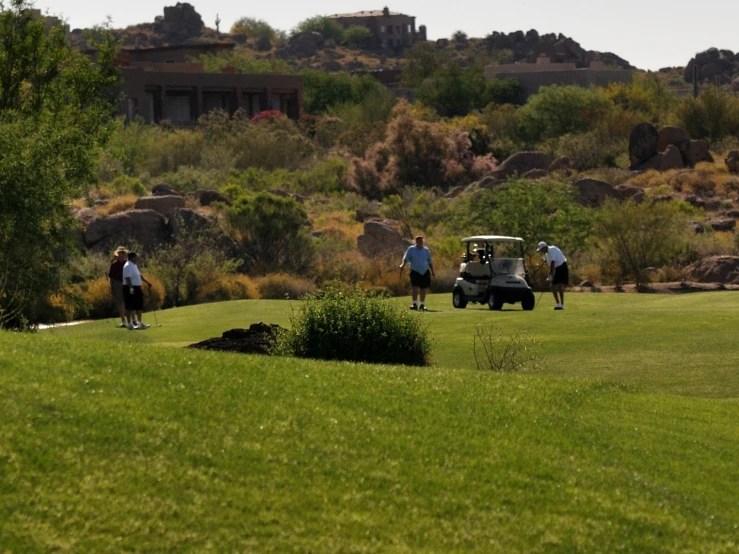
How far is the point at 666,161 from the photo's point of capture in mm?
78062

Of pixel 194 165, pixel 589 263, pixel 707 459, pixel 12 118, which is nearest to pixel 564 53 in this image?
pixel 194 165

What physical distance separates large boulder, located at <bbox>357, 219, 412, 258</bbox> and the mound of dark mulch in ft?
89.6

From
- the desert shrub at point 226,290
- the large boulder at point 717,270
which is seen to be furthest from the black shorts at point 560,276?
the large boulder at point 717,270

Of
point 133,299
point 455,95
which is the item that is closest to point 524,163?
point 455,95

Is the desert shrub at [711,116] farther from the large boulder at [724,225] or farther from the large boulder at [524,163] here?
the large boulder at [724,225]

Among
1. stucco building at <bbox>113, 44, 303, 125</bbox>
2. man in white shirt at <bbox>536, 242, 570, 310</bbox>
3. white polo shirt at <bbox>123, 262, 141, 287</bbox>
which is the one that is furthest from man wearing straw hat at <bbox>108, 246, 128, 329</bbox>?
stucco building at <bbox>113, 44, 303, 125</bbox>

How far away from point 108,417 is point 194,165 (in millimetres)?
69798

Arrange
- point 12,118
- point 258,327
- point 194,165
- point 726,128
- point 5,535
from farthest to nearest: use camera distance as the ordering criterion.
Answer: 1. point 726,128
2. point 194,165
3. point 12,118
4. point 258,327
5. point 5,535

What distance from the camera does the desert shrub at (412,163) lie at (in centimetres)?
7688

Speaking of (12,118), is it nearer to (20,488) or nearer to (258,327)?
(258,327)

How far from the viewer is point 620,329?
22.6 meters

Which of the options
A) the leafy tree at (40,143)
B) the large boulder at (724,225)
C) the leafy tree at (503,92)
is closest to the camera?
the leafy tree at (40,143)

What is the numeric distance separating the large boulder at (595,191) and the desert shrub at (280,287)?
28.1 metres

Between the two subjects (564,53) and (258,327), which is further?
(564,53)
